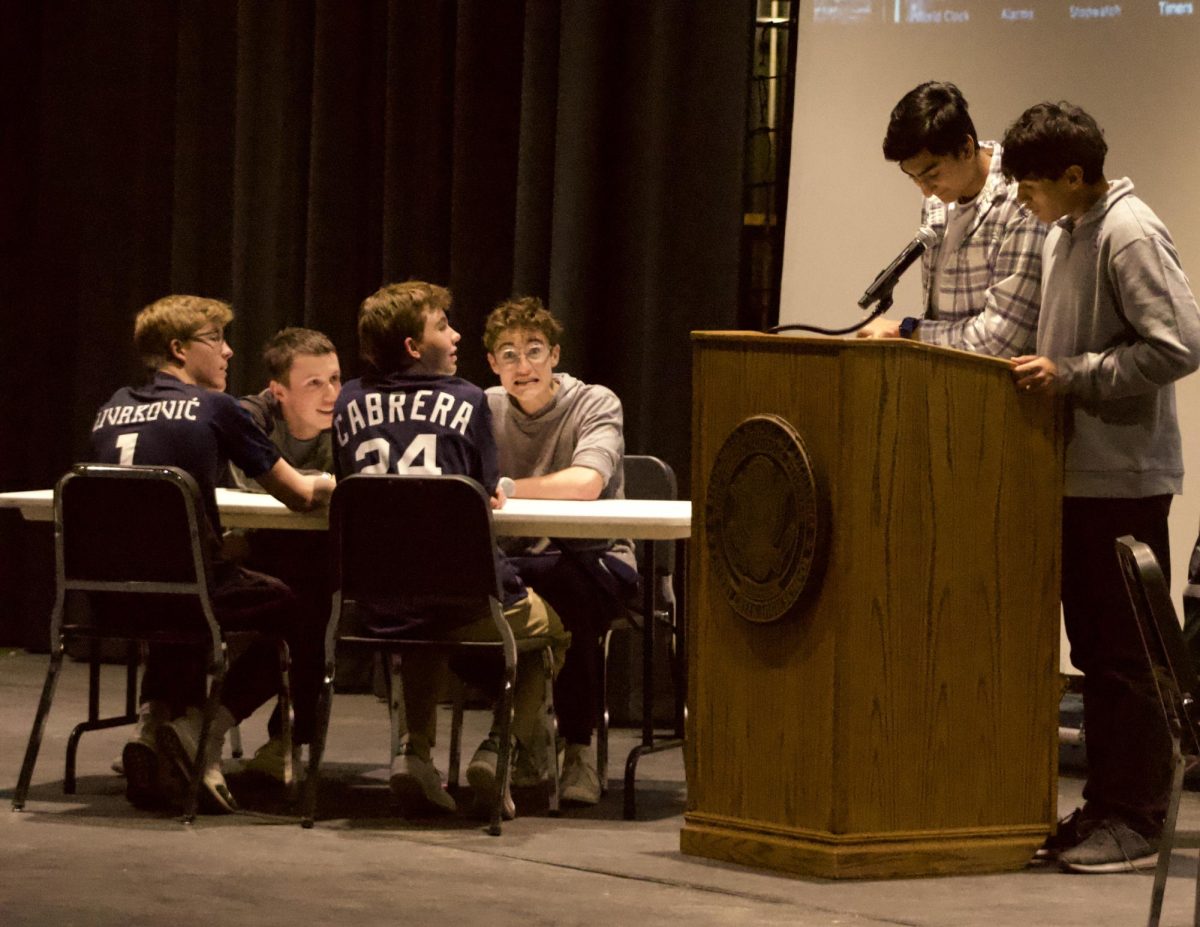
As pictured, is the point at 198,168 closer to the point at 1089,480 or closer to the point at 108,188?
the point at 108,188

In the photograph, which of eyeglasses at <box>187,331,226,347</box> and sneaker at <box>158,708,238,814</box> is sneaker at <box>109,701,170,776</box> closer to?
sneaker at <box>158,708,238,814</box>

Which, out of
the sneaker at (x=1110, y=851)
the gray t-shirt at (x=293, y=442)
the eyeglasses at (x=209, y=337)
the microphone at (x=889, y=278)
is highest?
the microphone at (x=889, y=278)

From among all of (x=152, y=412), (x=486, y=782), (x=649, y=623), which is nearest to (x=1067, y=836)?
(x=649, y=623)

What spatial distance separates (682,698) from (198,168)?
3061mm

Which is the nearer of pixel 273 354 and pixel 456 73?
pixel 273 354

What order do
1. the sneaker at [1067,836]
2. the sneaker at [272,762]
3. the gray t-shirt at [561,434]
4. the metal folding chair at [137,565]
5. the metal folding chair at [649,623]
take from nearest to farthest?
1. the sneaker at [1067,836]
2. the metal folding chair at [137,565]
3. the metal folding chair at [649,623]
4. the sneaker at [272,762]
5. the gray t-shirt at [561,434]

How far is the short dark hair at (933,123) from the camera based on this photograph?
3.73m

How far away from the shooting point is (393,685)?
174 inches

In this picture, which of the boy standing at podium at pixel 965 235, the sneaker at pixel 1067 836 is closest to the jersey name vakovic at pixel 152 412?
the boy standing at podium at pixel 965 235

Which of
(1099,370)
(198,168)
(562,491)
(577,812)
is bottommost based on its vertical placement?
(577,812)

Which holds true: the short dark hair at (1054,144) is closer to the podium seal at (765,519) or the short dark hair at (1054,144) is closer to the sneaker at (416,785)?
the podium seal at (765,519)

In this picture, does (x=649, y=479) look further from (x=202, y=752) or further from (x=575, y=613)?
(x=202, y=752)

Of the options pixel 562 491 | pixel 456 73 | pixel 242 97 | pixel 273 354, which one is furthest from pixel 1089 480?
pixel 242 97

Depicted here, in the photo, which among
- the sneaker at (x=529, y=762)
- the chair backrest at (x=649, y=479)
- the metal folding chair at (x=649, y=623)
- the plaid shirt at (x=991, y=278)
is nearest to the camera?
the plaid shirt at (x=991, y=278)
